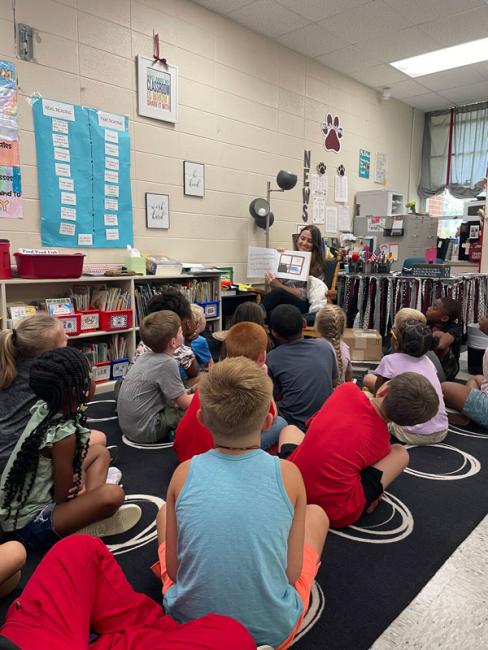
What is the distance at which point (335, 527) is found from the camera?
1727 millimetres

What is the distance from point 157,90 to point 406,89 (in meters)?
4.01

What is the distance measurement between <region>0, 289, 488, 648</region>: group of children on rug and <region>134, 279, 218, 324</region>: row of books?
2.78ft

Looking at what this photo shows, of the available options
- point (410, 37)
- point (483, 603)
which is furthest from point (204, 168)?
point (483, 603)

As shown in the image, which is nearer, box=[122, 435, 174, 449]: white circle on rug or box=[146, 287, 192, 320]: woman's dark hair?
box=[122, 435, 174, 449]: white circle on rug

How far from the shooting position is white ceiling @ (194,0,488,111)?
4.23 meters

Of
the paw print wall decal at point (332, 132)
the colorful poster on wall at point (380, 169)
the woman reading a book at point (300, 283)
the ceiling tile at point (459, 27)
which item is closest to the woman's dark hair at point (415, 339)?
the woman reading a book at point (300, 283)

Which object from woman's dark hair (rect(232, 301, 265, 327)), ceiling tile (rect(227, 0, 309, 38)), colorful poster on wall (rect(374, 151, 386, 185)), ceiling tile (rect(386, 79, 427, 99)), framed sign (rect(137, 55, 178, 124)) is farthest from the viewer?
colorful poster on wall (rect(374, 151, 386, 185))

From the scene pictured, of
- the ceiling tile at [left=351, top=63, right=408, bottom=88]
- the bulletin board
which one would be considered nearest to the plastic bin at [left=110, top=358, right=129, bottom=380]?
the bulletin board

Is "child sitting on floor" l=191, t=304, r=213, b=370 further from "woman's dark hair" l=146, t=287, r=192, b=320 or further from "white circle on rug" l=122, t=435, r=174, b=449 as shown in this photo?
"white circle on rug" l=122, t=435, r=174, b=449

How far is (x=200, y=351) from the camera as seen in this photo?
3.11 m

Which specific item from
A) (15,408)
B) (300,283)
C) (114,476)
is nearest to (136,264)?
(300,283)

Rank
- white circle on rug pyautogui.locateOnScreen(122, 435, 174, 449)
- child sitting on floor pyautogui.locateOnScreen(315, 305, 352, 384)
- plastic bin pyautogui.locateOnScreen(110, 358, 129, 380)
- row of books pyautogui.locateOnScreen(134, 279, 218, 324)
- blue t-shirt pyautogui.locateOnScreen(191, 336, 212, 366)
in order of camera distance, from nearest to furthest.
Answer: white circle on rug pyautogui.locateOnScreen(122, 435, 174, 449), child sitting on floor pyautogui.locateOnScreen(315, 305, 352, 384), blue t-shirt pyautogui.locateOnScreen(191, 336, 212, 366), plastic bin pyautogui.locateOnScreen(110, 358, 129, 380), row of books pyautogui.locateOnScreen(134, 279, 218, 324)

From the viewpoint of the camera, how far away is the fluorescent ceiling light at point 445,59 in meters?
5.13

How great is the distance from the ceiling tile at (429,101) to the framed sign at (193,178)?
4.06 meters
